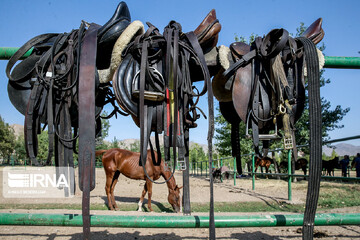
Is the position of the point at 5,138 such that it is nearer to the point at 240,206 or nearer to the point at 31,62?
the point at 240,206

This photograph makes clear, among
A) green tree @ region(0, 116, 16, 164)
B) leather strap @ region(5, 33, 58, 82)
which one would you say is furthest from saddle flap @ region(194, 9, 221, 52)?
green tree @ region(0, 116, 16, 164)

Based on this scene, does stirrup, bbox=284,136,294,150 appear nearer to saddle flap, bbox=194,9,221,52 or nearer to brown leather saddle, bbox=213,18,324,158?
brown leather saddle, bbox=213,18,324,158

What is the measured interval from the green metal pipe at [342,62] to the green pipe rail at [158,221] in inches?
38.8

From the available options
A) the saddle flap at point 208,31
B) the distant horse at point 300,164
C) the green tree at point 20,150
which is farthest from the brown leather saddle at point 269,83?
the green tree at point 20,150

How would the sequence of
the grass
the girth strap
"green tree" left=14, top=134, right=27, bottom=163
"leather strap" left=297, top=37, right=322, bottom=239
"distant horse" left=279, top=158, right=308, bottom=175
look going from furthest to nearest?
"green tree" left=14, top=134, right=27, bottom=163
"distant horse" left=279, top=158, right=308, bottom=175
the grass
"leather strap" left=297, top=37, right=322, bottom=239
the girth strap

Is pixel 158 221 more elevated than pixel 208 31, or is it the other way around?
pixel 208 31

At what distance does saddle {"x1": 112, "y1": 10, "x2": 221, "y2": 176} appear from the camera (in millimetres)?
1391

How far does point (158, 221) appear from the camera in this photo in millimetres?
1531

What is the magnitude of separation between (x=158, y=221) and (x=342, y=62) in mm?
1603

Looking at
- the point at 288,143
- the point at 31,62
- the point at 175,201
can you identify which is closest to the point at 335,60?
the point at 288,143

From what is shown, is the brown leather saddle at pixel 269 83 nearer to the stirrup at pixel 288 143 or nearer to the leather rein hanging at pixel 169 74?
the stirrup at pixel 288 143

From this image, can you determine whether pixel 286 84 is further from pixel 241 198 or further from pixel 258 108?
pixel 241 198

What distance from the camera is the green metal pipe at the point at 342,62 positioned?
1.80 meters

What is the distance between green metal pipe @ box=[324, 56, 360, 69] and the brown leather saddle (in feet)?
0.83
